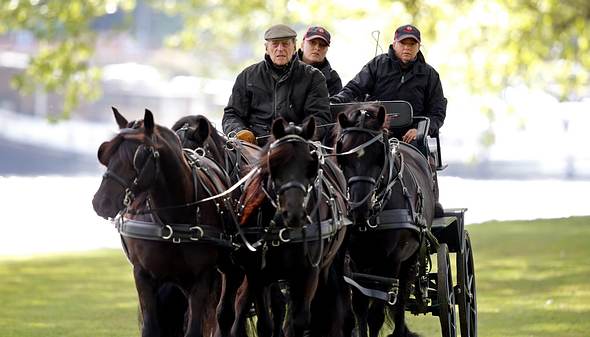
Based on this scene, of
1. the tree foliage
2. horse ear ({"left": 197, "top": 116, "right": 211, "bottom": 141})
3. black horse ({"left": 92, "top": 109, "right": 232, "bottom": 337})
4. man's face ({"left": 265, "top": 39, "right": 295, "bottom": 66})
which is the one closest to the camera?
black horse ({"left": 92, "top": 109, "right": 232, "bottom": 337})

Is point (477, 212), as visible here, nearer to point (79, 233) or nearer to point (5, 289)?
point (79, 233)

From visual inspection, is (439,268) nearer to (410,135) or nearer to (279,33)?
(410,135)

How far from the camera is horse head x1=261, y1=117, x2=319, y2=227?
808cm

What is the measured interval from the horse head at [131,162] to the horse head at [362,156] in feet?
5.44

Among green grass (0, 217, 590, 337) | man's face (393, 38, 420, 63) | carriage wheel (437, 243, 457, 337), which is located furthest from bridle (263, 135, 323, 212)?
green grass (0, 217, 590, 337)

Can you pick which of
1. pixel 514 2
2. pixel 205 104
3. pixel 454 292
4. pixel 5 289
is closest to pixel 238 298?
pixel 454 292

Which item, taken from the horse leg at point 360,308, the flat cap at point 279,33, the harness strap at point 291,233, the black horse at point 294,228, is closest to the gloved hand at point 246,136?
the flat cap at point 279,33

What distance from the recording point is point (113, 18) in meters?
59.8

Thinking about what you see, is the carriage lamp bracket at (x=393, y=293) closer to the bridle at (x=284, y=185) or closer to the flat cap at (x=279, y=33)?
the bridle at (x=284, y=185)

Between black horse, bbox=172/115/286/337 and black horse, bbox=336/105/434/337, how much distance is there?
589 mm

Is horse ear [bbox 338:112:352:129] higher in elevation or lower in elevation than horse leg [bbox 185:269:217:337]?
higher

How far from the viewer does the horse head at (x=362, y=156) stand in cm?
966

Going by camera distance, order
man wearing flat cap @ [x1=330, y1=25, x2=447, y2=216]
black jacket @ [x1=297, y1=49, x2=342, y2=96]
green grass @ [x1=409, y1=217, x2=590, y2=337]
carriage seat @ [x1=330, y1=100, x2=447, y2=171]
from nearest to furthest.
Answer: carriage seat @ [x1=330, y1=100, x2=447, y2=171] < man wearing flat cap @ [x1=330, y1=25, x2=447, y2=216] < black jacket @ [x1=297, y1=49, x2=342, y2=96] < green grass @ [x1=409, y1=217, x2=590, y2=337]

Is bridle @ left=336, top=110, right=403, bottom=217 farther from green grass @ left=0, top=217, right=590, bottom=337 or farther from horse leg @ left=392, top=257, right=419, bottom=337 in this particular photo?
green grass @ left=0, top=217, right=590, bottom=337
